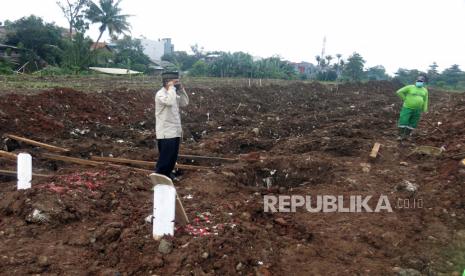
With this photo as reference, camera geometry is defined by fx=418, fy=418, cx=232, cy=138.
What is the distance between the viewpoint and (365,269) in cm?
375

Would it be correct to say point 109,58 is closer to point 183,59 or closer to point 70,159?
point 183,59

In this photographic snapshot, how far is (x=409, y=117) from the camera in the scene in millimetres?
9211

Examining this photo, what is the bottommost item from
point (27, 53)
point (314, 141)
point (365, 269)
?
point (365, 269)

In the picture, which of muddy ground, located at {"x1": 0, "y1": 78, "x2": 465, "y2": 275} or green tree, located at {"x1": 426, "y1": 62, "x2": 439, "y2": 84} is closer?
muddy ground, located at {"x1": 0, "y1": 78, "x2": 465, "y2": 275}

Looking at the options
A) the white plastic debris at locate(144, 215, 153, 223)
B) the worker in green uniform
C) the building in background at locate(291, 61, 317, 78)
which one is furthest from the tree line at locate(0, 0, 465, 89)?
the white plastic debris at locate(144, 215, 153, 223)

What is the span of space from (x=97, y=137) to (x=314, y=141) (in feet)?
15.6

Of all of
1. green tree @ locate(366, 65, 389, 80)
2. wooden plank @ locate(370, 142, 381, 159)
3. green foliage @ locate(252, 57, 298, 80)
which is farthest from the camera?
green tree @ locate(366, 65, 389, 80)

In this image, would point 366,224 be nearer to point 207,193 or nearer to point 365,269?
point 365,269

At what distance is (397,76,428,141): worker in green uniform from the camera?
9.02 metres

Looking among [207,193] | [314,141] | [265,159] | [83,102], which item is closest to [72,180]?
[207,193]

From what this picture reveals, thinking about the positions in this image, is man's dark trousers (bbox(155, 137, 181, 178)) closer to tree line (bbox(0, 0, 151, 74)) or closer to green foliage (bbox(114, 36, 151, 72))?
tree line (bbox(0, 0, 151, 74))

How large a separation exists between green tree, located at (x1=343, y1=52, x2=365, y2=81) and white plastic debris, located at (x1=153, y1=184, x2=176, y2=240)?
132ft

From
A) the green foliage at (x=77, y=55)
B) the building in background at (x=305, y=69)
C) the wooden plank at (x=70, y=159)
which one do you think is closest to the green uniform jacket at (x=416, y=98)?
the wooden plank at (x=70, y=159)

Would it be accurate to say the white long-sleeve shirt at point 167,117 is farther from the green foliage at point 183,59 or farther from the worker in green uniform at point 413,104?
the green foliage at point 183,59
